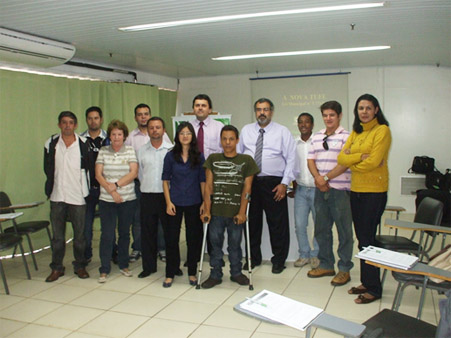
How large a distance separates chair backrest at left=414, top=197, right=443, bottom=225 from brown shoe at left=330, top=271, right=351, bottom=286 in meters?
0.81

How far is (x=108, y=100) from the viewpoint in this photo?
6.48m

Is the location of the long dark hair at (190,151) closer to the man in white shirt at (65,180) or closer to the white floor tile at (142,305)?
the man in white shirt at (65,180)

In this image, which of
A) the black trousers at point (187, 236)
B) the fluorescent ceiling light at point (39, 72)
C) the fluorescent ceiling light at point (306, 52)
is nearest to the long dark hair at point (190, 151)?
the black trousers at point (187, 236)

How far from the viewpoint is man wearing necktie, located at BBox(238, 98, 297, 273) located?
3977 millimetres

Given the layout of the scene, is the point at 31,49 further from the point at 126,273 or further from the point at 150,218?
the point at 126,273

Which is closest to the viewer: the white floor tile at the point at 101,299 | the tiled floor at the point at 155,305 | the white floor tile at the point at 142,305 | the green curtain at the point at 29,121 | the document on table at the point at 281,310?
the document on table at the point at 281,310

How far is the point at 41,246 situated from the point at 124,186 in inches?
87.2

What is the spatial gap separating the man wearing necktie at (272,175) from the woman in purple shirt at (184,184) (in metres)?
0.63

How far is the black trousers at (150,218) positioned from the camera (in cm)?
378

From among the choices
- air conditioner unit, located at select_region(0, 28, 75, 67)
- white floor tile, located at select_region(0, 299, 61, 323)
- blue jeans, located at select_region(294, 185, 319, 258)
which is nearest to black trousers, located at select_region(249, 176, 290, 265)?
blue jeans, located at select_region(294, 185, 319, 258)

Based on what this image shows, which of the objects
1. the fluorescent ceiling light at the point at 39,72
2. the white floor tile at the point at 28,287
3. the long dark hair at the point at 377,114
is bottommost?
the white floor tile at the point at 28,287

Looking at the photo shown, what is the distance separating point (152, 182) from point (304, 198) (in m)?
1.56

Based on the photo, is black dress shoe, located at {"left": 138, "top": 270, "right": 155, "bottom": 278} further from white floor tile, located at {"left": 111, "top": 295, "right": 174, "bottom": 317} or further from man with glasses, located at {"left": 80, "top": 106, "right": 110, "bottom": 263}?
man with glasses, located at {"left": 80, "top": 106, "right": 110, "bottom": 263}

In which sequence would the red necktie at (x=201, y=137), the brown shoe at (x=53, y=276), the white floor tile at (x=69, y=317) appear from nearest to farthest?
the white floor tile at (x=69, y=317) < the brown shoe at (x=53, y=276) < the red necktie at (x=201, y=137)
